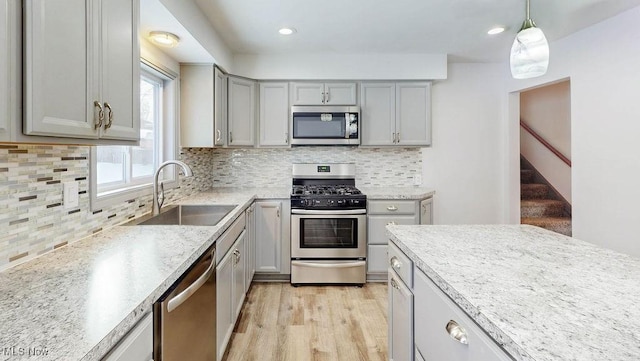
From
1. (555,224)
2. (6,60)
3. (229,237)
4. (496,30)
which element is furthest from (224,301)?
(555,224)

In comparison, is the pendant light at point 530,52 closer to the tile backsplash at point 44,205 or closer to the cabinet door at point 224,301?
the cabinet door at point 224,301

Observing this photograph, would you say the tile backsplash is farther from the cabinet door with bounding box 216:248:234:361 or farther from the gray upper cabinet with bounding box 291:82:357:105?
the gray upper cabinet with bounding box 291:82:357:105

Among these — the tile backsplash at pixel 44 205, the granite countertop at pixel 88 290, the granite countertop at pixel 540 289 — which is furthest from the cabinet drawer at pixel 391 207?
the granite countertop at pixel 88 290

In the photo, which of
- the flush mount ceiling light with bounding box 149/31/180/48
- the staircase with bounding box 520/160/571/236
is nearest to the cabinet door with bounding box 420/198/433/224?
the staircase with bounding box 520/160/571/236

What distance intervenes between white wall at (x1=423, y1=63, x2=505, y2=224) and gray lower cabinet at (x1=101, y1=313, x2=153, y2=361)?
3.41m

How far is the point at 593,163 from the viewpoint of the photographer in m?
2.75

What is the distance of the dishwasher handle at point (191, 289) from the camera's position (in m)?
1.06

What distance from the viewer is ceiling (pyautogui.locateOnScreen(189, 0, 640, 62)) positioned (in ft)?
7.66

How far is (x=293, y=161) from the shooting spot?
374 centimetres

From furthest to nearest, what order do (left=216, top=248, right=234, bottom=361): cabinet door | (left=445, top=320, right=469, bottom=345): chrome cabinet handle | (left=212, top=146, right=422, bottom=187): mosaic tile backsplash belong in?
1. (left=212, top=146, right=422, bottom=187): mosaic tile backsplash
2. (left=216, top=248, right=234, bottom=361): cabinet door
3. (left=445, top=320, right=469, bottom=345): chrome cabinet handle

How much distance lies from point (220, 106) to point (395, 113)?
1.86 metres

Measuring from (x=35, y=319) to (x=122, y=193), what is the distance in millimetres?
1260

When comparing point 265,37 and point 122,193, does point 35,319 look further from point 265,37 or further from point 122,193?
point 265,37

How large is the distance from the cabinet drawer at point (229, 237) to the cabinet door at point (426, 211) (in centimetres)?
181
